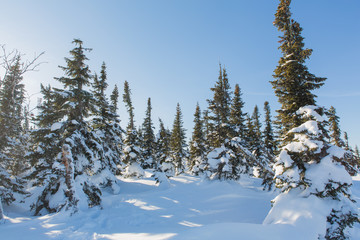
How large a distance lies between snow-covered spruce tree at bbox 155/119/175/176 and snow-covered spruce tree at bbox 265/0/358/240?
25978 mm

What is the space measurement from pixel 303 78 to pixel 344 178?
19.0 feet

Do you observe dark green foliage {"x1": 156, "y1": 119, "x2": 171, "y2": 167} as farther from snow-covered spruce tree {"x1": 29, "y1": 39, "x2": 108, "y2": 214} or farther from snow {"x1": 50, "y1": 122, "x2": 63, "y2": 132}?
snow {"x1": 50, "y1": 122, "x2": 63, "y2": 132}

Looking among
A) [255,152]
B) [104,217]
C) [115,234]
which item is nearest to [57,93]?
[104,217]

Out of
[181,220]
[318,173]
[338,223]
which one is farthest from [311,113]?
[181,220]

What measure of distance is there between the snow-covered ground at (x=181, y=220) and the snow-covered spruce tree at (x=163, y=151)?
15356 mm

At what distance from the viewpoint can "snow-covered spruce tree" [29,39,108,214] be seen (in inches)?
459

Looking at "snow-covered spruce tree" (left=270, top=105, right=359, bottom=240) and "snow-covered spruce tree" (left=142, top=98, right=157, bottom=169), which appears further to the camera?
"snow-covered spruce tree" (left=142, top=98, right=157, bottom=169)

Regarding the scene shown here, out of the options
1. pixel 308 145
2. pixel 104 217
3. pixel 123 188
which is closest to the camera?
pixel 308 145

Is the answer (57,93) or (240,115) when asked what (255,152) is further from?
(57,93)

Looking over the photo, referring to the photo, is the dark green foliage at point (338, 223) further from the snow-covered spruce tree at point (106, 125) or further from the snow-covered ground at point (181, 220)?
the snow-covered spruce tree at point (106, 125)

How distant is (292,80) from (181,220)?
1076cm

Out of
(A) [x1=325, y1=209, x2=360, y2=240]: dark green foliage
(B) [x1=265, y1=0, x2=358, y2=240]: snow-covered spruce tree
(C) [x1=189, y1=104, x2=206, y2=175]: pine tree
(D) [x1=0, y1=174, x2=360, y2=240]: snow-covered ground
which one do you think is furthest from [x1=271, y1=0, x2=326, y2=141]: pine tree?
(C) [x1=189, y1=104, x2=206, y2=175]: pine tree

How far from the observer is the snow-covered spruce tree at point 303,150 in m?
7.75

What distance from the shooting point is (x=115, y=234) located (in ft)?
26.4
